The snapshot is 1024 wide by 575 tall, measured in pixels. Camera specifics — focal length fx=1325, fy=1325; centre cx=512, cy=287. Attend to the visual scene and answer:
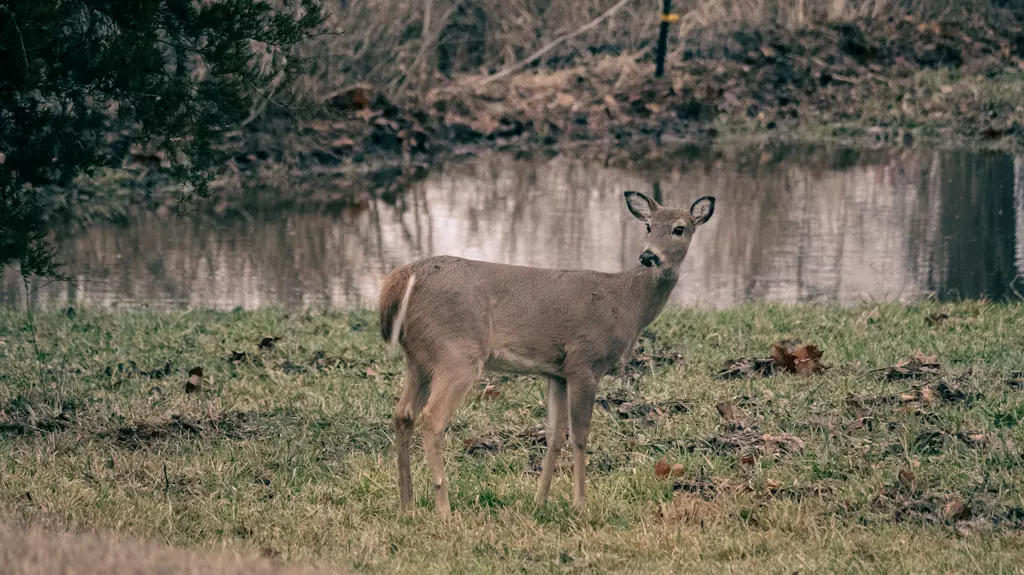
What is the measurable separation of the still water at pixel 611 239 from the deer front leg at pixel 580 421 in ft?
17.1

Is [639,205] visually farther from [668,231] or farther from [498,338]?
[498,338]

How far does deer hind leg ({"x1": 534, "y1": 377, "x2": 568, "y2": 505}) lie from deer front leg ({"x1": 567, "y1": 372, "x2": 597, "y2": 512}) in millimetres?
99

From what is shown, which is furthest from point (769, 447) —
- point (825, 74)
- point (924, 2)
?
point (924, 2)

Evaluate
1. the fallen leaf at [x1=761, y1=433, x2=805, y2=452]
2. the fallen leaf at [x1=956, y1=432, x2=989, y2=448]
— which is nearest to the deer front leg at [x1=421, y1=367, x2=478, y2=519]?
the fallen leaf at [x1=761, y1=433, x2=805, y2=452]

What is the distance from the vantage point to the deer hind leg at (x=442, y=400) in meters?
5.61

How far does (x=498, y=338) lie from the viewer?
574 centimetres

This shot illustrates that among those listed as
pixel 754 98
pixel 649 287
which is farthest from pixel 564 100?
pixel 649 287

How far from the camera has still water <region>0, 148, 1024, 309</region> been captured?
1159 cm

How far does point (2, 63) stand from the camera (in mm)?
6688

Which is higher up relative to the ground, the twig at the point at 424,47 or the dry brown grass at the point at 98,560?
the twig at the point at 424,47

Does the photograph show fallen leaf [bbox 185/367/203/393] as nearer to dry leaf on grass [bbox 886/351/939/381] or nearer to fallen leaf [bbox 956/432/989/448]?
dry leaf on grass [bbox 886/351/939/381]

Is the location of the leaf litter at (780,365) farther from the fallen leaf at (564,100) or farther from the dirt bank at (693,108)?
the fallen leaf at (564,100)

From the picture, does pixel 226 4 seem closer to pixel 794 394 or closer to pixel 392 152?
pixel 794 394

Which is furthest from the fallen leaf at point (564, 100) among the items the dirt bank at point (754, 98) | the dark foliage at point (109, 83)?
the dark foliage at point (109, 83)
